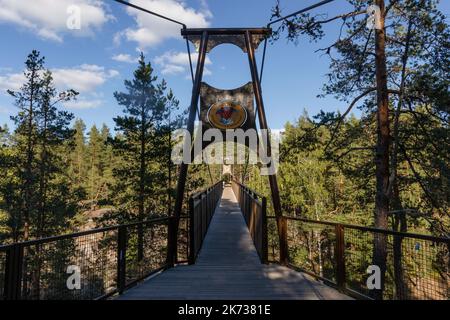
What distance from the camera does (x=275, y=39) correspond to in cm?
893

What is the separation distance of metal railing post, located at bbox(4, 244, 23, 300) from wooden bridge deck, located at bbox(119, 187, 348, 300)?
1.62 m

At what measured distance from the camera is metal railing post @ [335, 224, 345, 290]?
4613 millimetres

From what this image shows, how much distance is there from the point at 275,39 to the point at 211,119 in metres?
3.32

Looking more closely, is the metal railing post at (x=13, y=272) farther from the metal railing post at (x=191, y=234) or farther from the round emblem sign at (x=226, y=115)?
the round emblem sign at (x=226, y=115)

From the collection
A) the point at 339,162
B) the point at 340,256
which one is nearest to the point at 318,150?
the point at 339,162

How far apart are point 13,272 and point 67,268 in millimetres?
1111

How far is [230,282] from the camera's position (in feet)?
17.0

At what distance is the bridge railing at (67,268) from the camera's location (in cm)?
300

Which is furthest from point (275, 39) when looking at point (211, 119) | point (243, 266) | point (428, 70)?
point (243, 266)

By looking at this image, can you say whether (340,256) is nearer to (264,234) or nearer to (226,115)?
(264,234)

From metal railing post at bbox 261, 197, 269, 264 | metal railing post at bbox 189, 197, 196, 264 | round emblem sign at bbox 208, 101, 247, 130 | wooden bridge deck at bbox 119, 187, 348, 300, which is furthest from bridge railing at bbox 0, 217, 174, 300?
round emblem sign at bbox 208, 101, 247, 130

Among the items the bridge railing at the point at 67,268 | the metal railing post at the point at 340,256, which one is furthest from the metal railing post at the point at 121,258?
the metal railing post at the point at 340,256

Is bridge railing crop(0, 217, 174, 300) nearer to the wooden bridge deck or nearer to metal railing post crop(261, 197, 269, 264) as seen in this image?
the wooden bridge deck

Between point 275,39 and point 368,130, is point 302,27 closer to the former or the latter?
point 275,39
